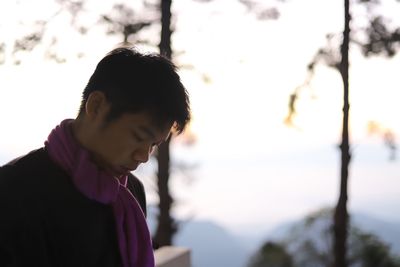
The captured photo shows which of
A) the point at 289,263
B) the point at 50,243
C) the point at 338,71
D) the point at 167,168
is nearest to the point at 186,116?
the point at 50,243

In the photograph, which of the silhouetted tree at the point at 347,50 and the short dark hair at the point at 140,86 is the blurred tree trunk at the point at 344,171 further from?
the short dark hair at the point at 140,86

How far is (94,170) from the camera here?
2.55ft

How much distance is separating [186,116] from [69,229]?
0.77 feet

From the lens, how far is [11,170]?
0.74m

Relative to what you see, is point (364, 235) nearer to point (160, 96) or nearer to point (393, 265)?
point (393, 265)

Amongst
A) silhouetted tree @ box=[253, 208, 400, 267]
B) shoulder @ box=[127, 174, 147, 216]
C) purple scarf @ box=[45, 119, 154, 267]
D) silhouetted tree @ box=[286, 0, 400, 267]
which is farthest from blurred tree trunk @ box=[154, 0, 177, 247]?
purple scarf @ box=[45, 119, 154, 267]

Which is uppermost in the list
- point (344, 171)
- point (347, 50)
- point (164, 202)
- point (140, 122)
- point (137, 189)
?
point (347, 50)

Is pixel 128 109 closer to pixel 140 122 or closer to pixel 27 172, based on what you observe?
pixel 140 122

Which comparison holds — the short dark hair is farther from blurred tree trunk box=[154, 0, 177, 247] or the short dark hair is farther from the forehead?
blurred tree trunk box=[154, 0, 177, 247]

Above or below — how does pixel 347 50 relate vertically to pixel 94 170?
above

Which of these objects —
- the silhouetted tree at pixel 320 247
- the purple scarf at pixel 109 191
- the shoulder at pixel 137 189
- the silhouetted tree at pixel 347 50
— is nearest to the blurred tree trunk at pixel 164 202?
the silhouetted tree at pixel 320 247

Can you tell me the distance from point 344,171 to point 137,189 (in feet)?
10.2

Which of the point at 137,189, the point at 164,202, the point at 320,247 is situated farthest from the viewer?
the point at 320,247

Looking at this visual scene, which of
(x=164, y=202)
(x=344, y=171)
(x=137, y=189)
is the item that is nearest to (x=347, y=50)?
(x=344, y=171)
